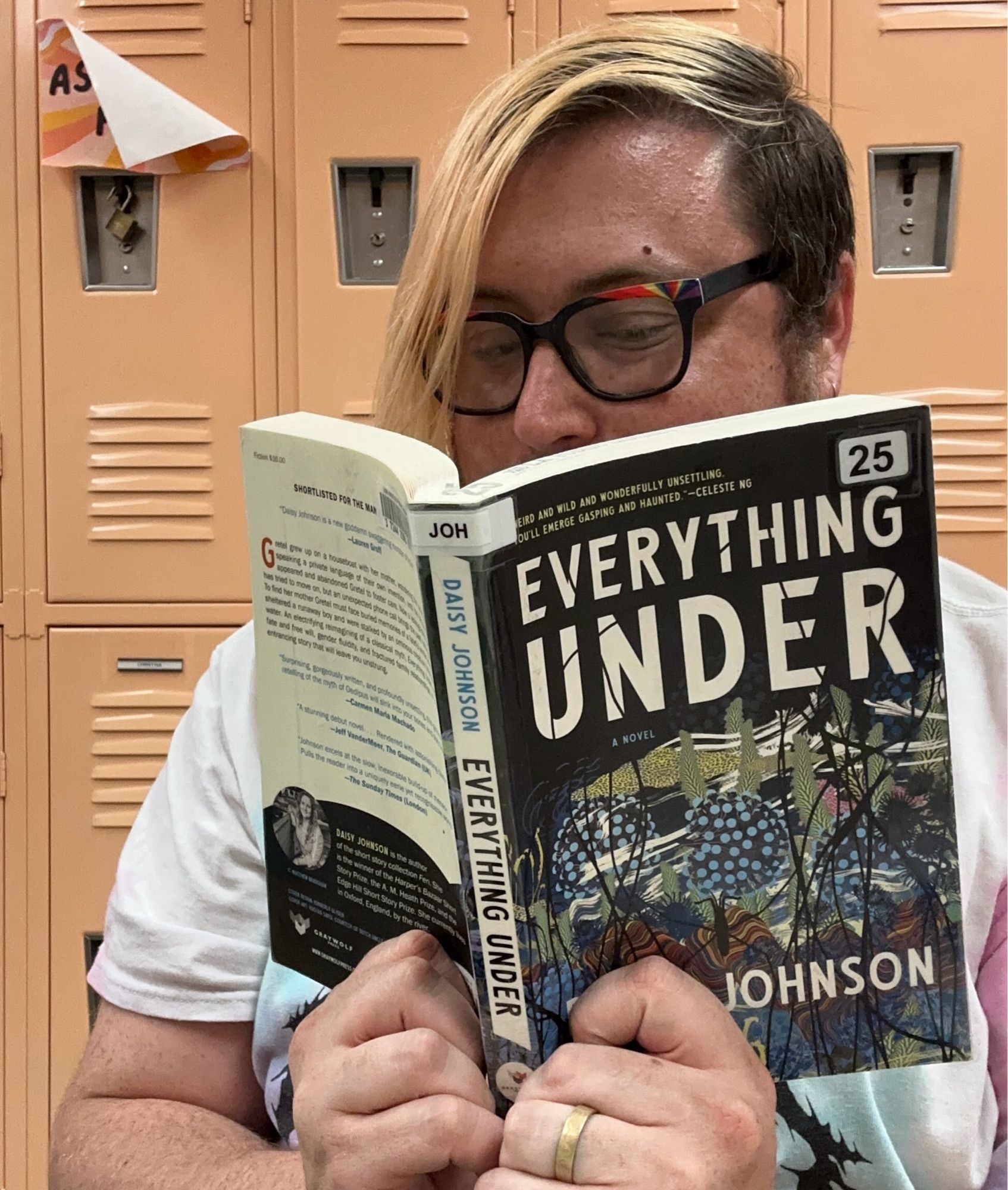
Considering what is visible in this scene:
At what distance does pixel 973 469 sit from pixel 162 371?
1446 mm

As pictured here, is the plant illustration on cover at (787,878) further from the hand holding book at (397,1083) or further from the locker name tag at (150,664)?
the locker name tag at (150,664)

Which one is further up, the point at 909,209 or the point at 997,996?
the point at 909,209

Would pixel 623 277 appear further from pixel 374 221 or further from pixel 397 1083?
pixel 374 221

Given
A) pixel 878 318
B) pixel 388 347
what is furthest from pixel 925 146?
pixel 388 347

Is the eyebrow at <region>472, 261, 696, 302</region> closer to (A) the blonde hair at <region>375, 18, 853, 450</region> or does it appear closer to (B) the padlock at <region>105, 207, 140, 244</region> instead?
(A) the blonde hair at <region>375, 18, 853, 450</region>

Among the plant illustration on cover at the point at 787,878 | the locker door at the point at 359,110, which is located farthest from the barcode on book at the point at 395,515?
the locker door at the point at 359,110

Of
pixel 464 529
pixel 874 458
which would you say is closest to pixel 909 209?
pixel 874 458

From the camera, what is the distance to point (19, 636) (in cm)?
206

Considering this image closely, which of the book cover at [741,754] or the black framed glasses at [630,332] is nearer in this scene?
the book cover at [741,754]

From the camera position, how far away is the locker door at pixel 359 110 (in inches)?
77.2

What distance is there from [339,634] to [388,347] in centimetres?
46

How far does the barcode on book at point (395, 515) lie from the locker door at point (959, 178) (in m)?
1.57

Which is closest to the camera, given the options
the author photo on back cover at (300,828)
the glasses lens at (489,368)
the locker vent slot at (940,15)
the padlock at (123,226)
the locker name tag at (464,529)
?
the locker name tag at (464,529)

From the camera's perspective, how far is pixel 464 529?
1.55 ft
